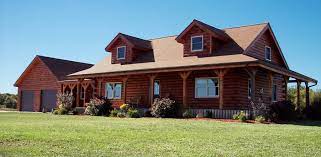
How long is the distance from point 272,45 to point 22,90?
27.3 metres

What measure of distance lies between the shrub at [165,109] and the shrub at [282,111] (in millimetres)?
6113

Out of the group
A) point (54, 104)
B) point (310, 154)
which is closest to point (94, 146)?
point (310, 154)

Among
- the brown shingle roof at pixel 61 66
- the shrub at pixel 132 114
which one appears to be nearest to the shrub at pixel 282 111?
the shrub at pixel 132 114

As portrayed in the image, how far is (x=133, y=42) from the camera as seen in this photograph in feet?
104

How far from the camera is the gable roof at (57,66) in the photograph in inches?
1577

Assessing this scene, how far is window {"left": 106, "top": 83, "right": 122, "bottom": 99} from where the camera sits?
106 ft

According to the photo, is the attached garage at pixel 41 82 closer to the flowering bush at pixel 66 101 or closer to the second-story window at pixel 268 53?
the flowering bush at pixel 66 101

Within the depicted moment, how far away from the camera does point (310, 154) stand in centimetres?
860

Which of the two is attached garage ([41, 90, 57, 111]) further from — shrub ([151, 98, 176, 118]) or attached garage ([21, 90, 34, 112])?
shrub ([151, 98, 176, 118])

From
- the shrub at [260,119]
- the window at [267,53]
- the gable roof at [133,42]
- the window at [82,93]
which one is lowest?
the shrub at [260,119]

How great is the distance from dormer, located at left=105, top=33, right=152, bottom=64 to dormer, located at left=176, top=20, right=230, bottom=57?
4.62 m

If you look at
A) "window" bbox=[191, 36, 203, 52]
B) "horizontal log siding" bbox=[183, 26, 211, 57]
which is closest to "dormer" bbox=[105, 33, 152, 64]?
"horizontal log siding" bbox=[183, 26, 211, 57]

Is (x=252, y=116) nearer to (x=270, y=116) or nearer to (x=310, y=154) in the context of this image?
(x=270, y=116)

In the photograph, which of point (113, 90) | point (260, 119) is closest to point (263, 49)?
point (260, 119)
